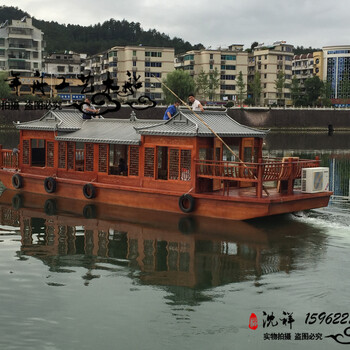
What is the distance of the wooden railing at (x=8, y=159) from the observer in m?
22.1

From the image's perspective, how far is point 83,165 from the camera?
19.5 meters

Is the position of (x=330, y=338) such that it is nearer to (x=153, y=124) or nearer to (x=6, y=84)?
(x=153, y=124)

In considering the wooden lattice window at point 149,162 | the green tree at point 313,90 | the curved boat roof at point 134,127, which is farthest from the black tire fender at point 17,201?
the green tree at point 313,90

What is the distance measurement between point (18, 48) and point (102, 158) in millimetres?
77827

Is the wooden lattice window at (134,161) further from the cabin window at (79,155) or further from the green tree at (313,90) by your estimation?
the green tree at (313,90)

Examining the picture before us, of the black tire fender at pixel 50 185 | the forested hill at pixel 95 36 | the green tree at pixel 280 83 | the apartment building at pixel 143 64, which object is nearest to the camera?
the black tire fender at pixel 50 185

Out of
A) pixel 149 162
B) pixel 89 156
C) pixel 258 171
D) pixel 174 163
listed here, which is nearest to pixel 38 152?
pixel 89 156

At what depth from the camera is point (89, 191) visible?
1856 cm

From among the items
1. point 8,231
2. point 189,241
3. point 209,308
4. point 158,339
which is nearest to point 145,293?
point 209,308

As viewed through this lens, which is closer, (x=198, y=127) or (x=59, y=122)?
(x=198, y=127)

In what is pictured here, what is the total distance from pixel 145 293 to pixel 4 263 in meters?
3.60

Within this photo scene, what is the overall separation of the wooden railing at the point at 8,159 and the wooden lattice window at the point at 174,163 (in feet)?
26.5

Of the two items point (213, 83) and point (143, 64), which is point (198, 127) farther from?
point (143, 64)

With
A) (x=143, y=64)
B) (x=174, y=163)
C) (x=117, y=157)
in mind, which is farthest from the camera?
(x=143, y=64)
